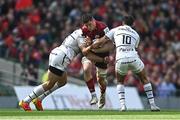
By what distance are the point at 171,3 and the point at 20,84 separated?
10.2 metres

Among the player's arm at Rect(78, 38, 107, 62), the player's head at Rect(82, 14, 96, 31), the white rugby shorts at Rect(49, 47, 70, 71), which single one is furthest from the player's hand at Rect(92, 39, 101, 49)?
the white rugby shorts at Rect(49, 47, 70, 71)

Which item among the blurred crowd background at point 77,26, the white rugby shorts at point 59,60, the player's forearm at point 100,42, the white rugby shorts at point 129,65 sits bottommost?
the white rugby shorts at point 129,65

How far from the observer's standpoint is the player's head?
19438 mm

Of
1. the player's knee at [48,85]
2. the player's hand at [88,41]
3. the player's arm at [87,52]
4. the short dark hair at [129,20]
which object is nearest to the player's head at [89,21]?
the player's hand at [88,41]

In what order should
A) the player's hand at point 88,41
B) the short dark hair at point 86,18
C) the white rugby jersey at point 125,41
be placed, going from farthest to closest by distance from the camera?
1. the player's hand at point 88,41
2. the short dark hair at point 86,18
3. the white rugby jersey at point 125,41

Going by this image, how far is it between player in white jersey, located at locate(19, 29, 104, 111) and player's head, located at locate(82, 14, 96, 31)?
0.43m

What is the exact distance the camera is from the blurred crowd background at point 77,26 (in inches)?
1125

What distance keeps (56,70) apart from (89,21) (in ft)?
4.63

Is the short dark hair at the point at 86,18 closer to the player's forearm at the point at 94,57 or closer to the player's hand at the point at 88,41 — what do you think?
the player's hand at the point at 88,41

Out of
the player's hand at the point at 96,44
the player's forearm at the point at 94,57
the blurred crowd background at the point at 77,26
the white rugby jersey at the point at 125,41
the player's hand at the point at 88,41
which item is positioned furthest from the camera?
the blurred crowd background at the point at 77,26

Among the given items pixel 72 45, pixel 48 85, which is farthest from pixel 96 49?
pixel 48 85

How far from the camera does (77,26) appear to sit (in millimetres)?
30922

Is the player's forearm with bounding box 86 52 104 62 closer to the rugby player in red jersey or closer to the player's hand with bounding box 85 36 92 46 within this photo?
the rugby player in red jersey

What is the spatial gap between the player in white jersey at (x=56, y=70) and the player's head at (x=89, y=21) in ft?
1.40
